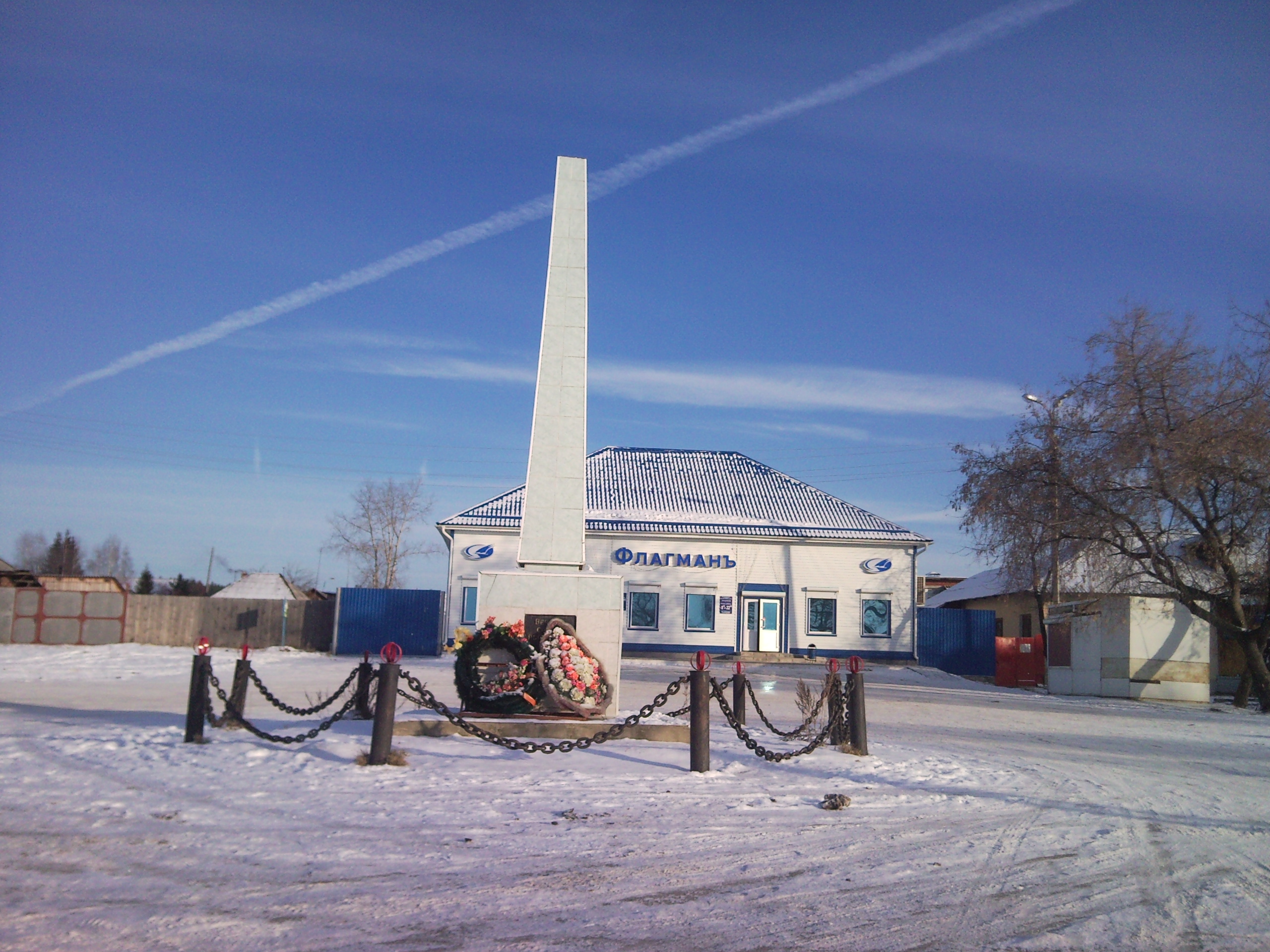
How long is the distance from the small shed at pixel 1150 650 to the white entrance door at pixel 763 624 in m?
12.6

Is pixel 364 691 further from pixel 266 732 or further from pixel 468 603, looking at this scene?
pixel 468 603

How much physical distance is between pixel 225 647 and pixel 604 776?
29.1 m

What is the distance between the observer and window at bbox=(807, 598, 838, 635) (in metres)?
34.9

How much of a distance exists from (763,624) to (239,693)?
25771 mm

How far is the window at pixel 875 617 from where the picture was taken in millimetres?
34938

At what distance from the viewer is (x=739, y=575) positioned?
34969 millimetres

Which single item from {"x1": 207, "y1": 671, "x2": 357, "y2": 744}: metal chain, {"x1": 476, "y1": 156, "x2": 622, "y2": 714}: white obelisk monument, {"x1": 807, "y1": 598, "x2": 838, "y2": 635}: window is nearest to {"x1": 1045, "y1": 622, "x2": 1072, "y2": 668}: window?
{"x1": 807, "y1": 598, "x2": 838, "y2": 635}: window

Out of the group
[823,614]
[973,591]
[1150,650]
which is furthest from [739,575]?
[973,591]

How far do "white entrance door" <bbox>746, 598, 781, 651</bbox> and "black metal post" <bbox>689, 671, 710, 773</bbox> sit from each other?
1015 inches

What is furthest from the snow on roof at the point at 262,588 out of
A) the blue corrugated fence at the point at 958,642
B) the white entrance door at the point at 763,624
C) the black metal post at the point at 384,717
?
the black metal post at the point at 384,717

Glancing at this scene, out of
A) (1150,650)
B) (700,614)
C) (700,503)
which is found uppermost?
(700,503)

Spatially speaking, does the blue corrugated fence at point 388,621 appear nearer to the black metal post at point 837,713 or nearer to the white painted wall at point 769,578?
the white painted wall at point 769,578

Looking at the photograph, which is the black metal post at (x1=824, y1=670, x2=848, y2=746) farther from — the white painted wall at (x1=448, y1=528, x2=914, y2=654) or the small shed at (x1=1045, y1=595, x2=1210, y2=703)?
the white painted wall at (x1=448, y1=528, x2=914, y2=654)

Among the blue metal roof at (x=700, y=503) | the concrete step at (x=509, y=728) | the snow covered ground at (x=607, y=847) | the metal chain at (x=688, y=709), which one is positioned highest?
the blue metal roof at (x=700, y=503)
